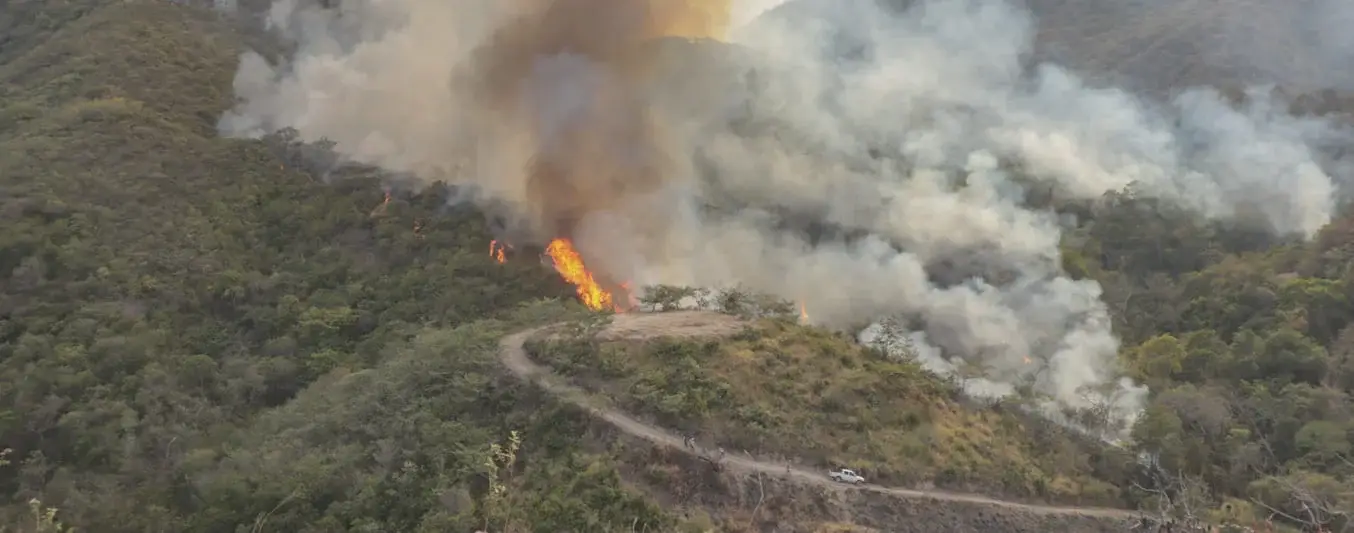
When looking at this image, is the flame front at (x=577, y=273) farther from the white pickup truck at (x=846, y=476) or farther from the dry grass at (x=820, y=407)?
the white pickup truck at (x=846, y=476)

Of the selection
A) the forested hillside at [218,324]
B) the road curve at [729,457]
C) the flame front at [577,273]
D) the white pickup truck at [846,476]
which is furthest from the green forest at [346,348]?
the white pickup truck at [846,476]

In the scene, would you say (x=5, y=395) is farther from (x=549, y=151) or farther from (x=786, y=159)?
(x=786, y=159)

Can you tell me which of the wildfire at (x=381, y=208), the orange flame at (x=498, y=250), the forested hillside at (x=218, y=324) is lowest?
the forested hillside at (x=218, y=324)

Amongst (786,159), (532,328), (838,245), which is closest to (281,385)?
(532,328)

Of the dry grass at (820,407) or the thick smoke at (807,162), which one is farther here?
the thick smoke at (807,162)

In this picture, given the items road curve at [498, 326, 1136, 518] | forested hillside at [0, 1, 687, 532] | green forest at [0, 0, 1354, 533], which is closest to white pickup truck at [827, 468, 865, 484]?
road curve at [498, 326, 1136, 518]
